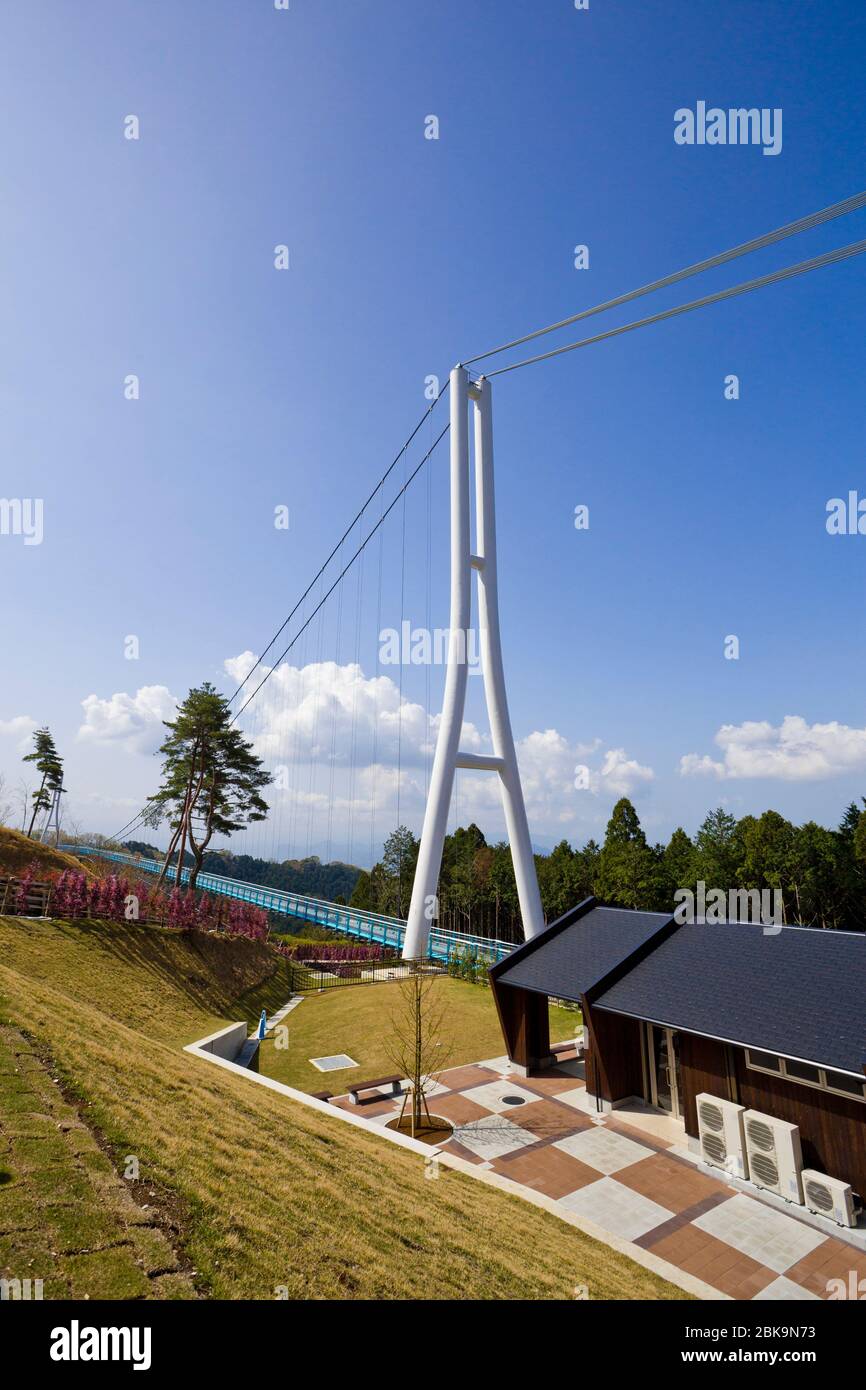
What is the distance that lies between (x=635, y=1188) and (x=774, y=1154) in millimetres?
2252

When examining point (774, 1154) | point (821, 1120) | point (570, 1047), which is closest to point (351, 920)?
point (570, 1047)

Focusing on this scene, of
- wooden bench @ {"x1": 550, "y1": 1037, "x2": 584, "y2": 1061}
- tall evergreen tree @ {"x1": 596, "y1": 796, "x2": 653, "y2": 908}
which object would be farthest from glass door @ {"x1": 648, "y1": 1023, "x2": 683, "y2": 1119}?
tall evergreen tree @ {"x1": 596, "y1": 796, "x2": 653, "y2": 908}

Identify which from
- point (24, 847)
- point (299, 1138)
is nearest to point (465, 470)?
point (299, 1138)

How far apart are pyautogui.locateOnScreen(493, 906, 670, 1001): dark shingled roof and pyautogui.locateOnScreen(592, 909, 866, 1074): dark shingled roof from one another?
45cm

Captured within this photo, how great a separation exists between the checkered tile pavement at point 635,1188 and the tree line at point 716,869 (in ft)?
87.1

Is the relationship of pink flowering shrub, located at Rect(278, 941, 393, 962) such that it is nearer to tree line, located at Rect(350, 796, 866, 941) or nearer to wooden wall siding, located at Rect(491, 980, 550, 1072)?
tree line, located at Rect(350, 796, 866, 941)

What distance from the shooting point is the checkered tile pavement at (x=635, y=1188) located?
27.8 feet

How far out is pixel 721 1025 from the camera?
10953 mm

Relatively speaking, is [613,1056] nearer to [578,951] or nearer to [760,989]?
[578,951]

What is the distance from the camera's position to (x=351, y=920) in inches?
1688

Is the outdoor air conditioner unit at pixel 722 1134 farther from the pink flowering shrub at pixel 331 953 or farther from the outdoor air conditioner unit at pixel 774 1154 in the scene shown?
the pink flowering shrub at pixel 331 953
